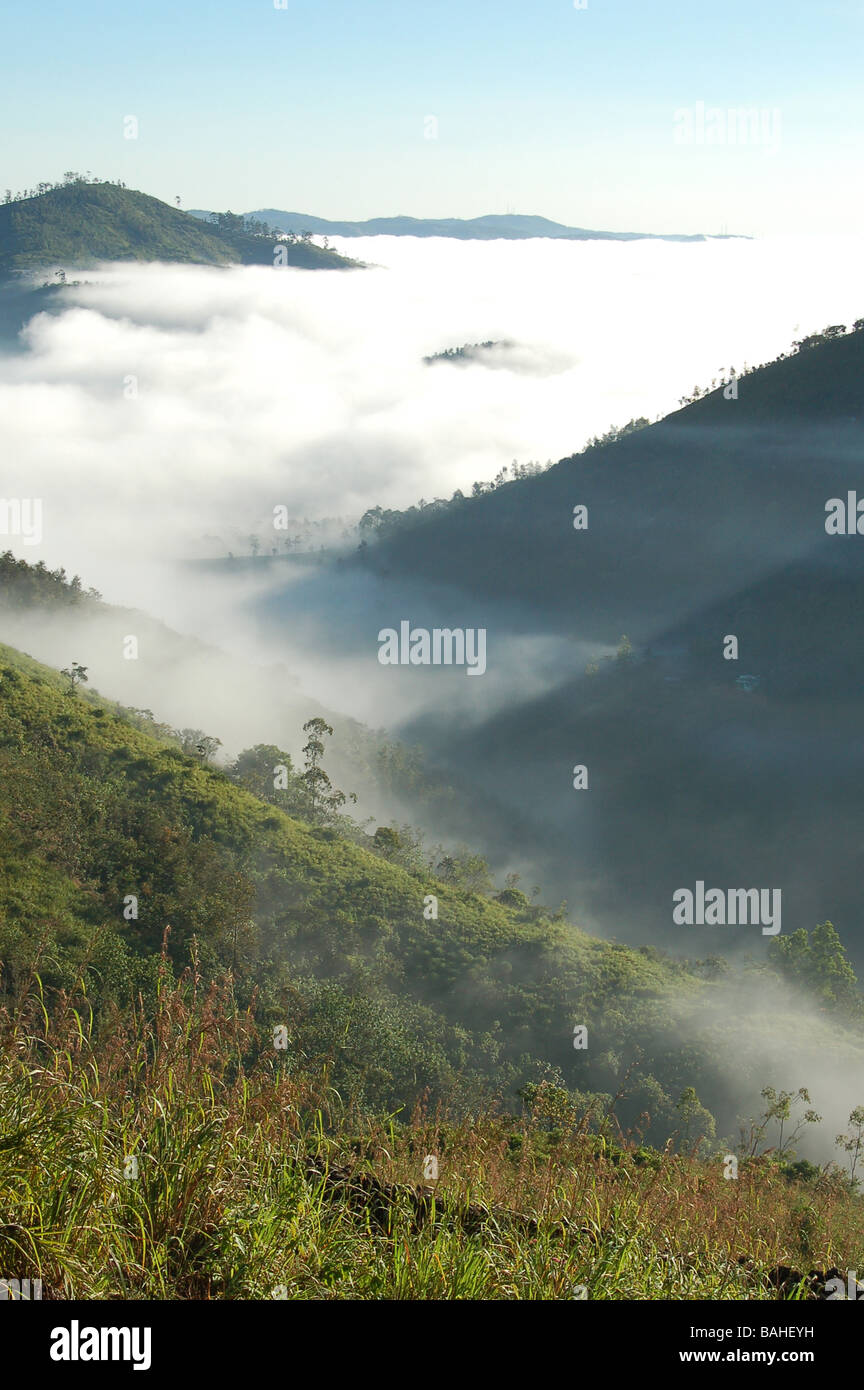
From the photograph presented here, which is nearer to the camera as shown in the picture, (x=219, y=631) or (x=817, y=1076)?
(x=817, y=1076)

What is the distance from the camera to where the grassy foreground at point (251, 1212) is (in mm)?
3004

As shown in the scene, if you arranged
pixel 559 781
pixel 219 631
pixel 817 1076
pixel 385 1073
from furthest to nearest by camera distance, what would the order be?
1. pixel 219 631
2. pixel 559 781
3. pixel 817 1076
4. pixel 385 1073

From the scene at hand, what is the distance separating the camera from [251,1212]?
3.23 meters

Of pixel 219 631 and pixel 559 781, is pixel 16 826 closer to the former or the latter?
pixel 559 781

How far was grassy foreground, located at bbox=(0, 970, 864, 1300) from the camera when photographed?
9.86 feet

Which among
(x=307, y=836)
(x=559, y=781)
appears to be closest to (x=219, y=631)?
(x=559, y=781)

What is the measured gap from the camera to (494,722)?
10600 centimetres

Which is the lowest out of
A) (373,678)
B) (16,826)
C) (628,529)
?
(16,826)

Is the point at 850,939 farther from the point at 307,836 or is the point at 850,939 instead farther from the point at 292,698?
the point at 292,698

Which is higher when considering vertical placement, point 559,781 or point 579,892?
point 559,781

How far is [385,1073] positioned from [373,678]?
11312 centimetres

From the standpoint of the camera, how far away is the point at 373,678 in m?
134

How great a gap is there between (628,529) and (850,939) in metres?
65.1
